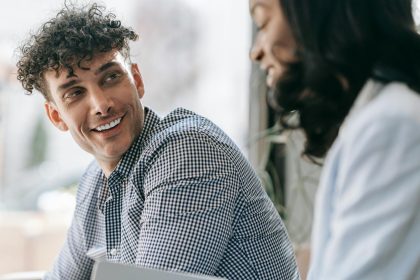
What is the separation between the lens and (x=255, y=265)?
1.70m

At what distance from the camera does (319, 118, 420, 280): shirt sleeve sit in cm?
92

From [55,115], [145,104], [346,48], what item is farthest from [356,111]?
[145,104]

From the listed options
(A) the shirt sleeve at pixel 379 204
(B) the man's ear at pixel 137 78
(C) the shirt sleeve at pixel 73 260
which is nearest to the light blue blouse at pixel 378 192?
(A) the shirt sleeve at pixel 379 204

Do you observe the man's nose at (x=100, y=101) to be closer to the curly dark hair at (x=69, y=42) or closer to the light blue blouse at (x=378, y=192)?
the curly dark hair at (x=69, y=42)

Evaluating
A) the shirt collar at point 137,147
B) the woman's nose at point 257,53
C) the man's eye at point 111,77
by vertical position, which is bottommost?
the shirt collar at point 137,147

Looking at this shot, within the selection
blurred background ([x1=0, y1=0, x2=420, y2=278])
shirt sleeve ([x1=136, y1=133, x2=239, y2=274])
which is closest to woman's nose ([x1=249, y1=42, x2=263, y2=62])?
shirt sleeve ([x1=136, y1=133, x2=239, y2=274])

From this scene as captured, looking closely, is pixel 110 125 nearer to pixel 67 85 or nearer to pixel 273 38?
pixel 67 85

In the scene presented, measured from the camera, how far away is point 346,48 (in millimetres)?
986

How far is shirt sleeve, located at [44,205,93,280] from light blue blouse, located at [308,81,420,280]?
1.15 metres

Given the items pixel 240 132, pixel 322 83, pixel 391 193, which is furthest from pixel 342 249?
pixel 240 132

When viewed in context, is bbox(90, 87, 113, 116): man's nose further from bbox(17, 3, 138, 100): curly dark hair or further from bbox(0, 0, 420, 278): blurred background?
bbox(0, 0, 420, 278): blurred background

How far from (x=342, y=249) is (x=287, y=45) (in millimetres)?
277

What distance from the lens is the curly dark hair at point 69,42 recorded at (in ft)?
5.97

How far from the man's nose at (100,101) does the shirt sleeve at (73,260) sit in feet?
1.26
